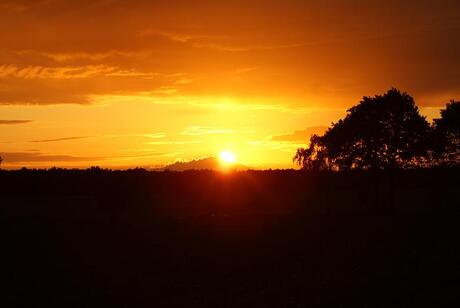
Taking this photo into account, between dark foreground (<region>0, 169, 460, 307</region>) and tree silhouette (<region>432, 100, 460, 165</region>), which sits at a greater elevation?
tree silhouette (<region>432, 100, 460, 165</region>)

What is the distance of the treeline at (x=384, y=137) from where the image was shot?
61156 millimetres

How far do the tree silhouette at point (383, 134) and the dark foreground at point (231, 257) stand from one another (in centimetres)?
254

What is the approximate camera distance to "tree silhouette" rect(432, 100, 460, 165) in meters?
68.0

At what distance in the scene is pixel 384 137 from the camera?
61.1 metres

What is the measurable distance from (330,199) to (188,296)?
2407 inches

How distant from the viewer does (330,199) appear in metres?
78.6

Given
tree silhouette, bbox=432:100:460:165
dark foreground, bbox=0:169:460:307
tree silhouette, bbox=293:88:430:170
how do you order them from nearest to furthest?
dark foreground, bbox=0:169:460:307 → tree silhouette, bbox=293:88:430:170 → tree silhouette, bbox=432:100:460:165

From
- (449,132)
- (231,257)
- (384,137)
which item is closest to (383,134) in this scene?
(384,137)

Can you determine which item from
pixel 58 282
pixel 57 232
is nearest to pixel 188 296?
pixel 58 282

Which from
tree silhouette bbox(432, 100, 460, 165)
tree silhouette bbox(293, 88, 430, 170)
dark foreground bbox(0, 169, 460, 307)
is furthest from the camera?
tree silhouette bbox(432, 100, 460, 165)

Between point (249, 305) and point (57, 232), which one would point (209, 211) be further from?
point (249, 305)

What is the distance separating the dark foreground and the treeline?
257 centimetres

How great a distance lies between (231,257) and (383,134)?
3746cm

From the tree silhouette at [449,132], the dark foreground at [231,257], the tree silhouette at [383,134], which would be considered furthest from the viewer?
the tree silhouette at [449,132]
